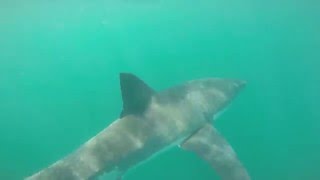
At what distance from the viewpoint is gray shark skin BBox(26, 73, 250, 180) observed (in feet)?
29.9

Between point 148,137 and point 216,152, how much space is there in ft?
5.71

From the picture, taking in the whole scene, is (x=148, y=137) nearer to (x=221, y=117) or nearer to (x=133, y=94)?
(x=133, y=94)

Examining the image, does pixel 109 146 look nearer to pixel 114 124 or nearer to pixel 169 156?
pixel 114 124

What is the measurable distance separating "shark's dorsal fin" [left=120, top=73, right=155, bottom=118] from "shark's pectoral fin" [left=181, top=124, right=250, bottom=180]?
4.57 ft

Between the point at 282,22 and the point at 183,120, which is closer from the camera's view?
the point at 183,120

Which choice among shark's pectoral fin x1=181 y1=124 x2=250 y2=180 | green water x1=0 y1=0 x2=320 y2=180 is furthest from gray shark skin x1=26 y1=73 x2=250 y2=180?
green water x1=0 y1=0 x2=320 y2=180

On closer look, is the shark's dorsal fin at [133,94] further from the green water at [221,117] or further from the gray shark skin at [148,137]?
the green water at [221,117]

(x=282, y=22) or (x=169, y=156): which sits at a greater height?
(x=282, y=22)

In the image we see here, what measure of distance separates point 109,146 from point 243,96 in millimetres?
15396

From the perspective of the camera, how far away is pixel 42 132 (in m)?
26.6

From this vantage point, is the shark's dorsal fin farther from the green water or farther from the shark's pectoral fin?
the green water

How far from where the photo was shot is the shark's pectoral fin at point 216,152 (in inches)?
394

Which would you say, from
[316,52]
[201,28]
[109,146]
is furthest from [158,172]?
[201,28]


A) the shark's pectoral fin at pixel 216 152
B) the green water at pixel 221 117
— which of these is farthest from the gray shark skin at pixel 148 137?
the green water at pixel 221 117
